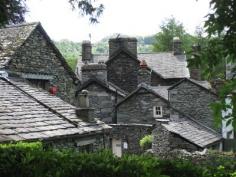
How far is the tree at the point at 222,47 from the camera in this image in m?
4.84

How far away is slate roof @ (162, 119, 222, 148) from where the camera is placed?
80.9 ft

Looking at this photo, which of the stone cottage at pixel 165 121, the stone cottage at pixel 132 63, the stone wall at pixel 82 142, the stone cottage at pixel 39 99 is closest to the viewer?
the stone cottage at pixel 39 99

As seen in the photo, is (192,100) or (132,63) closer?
(192,100)

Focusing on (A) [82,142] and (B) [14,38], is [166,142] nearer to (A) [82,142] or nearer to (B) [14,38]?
(A) [82,142]

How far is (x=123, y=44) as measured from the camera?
37.2 meters

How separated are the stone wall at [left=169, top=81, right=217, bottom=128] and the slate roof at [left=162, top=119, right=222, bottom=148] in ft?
3.40

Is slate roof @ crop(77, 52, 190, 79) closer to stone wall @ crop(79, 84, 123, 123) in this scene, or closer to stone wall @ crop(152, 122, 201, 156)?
stone wall @ crop(79, 84, 123, 123)

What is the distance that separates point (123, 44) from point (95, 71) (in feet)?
26.9

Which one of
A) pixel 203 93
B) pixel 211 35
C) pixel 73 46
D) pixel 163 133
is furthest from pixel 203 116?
pixel 73 46

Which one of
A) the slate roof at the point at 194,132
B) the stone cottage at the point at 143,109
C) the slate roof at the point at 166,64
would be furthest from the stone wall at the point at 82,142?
the slate roof at the point at 166,64

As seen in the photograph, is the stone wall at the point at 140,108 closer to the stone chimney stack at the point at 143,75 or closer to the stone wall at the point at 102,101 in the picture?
the stone wall at the point at 102,101

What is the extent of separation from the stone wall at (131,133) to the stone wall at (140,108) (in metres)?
1.71

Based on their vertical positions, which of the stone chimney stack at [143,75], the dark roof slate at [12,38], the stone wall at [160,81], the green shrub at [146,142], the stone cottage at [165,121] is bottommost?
the green shrub at [146,142]

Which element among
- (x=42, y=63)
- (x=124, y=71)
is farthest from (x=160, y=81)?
(x=42, y=63)
